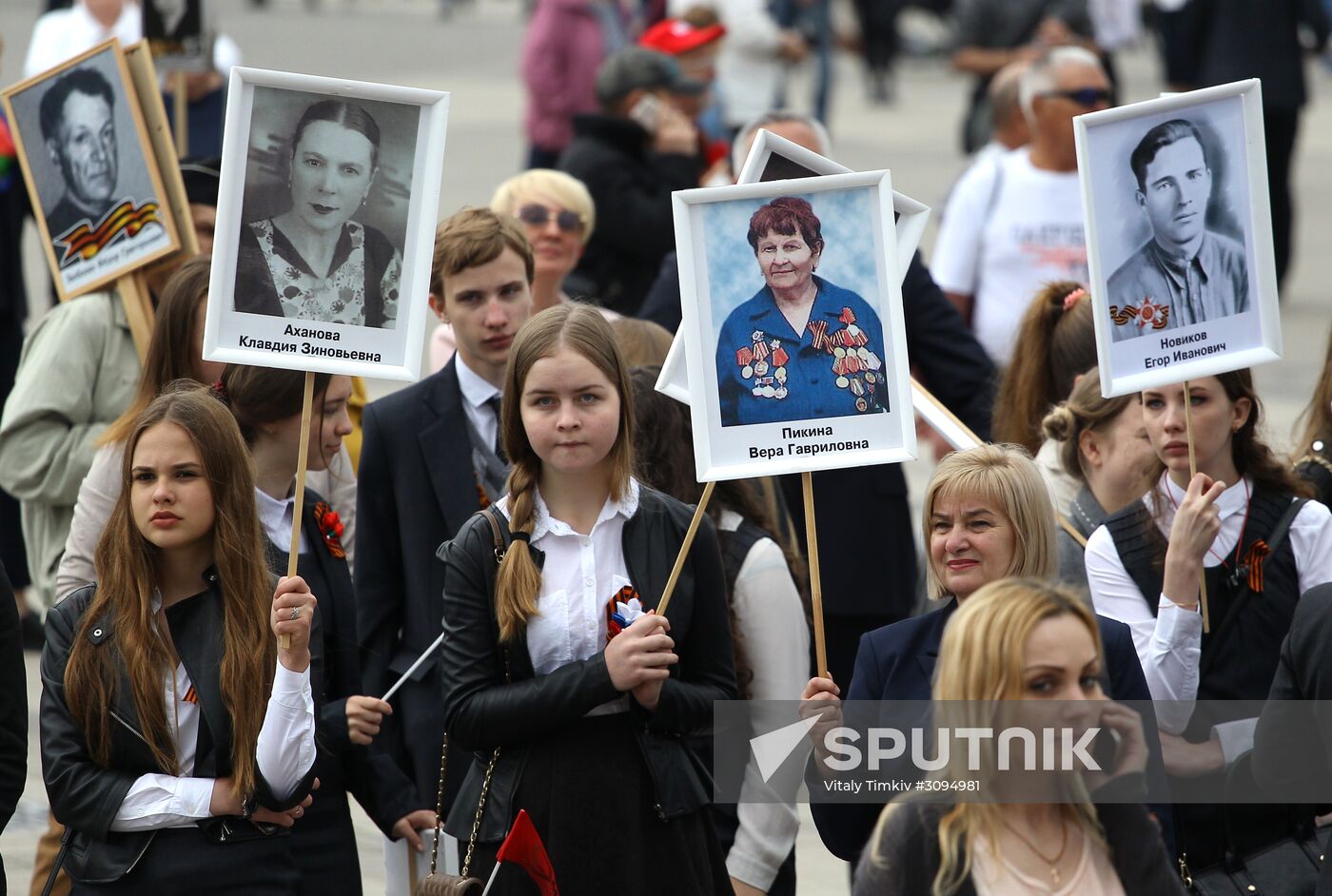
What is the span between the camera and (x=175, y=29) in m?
7.30

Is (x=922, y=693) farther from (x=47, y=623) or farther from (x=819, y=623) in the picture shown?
(x=47, y=623)

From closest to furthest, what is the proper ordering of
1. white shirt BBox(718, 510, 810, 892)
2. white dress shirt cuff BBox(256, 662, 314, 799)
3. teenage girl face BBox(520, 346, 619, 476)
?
white dress shirt cuff BBox(256, 662, 314, 799) → teenage girl face BBox(520, 346, 619, 476) → white shirt BBox(718, 510, 810, 892)

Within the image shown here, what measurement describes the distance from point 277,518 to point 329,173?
32.6 inches

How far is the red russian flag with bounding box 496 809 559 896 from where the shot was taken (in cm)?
362

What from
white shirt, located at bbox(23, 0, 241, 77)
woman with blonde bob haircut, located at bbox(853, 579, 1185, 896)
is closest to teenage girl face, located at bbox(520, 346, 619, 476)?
woman with blonde bob haircut, located at bbox(853, 579, 1185, 896)

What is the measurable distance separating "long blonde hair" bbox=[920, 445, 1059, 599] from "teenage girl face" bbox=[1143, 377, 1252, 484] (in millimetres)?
707

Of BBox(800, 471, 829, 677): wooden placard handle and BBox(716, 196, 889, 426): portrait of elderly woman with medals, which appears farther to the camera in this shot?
BBox(716, 196, 889, 426): portrait of elderly woman with medals

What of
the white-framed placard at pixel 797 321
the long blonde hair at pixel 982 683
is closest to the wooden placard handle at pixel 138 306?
the white-framed placard at pixel 797 321

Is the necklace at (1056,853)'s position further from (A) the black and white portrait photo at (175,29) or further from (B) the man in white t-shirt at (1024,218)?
(A) the black and white portrait photo at (175,29)

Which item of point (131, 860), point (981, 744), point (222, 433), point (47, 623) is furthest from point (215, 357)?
point (981, 744)

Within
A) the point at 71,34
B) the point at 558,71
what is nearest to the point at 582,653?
the point at 71,34

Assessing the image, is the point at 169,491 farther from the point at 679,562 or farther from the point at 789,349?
the point at 789,349

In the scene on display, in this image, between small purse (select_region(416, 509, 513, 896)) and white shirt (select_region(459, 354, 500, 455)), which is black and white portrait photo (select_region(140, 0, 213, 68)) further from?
small purse (select_region(416, 509, 513, 896))

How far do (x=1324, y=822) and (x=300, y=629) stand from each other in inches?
82.0
